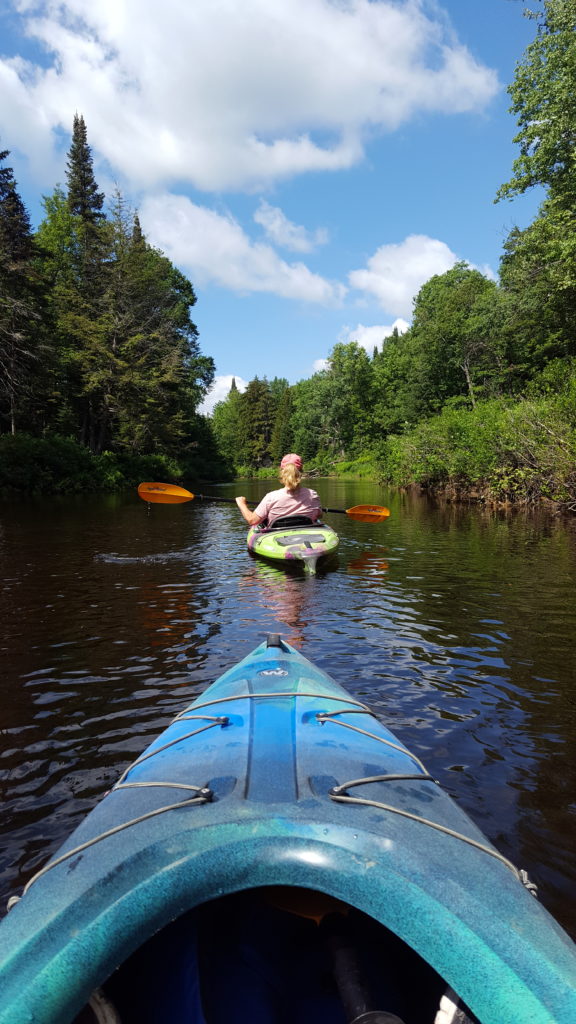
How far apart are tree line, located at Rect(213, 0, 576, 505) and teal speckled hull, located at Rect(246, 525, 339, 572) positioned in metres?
8.73

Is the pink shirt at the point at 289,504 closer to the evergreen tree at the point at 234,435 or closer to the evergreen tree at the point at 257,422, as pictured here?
the evergreen tree at the point at 234,435

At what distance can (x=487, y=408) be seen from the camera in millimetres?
20922

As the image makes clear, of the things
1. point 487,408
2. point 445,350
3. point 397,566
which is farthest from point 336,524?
point 445,350

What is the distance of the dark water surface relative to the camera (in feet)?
9.47

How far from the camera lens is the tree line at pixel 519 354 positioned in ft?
50.5

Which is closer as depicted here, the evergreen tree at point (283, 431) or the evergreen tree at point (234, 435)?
the evergreen tree at point (283, 431)

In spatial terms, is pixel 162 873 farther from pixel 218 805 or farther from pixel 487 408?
pixel 487 408

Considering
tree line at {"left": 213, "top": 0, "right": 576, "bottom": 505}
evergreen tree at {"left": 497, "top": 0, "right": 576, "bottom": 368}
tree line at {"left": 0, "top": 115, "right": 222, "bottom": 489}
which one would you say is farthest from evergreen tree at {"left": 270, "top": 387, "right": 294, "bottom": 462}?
evergreen tree at {"left": 497, "top": 0, "right": 576, "bottom": 368}

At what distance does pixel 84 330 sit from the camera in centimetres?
2958

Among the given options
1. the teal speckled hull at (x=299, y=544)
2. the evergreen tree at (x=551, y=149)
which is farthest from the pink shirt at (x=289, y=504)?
the evergreen tree at (x=551, y=149)

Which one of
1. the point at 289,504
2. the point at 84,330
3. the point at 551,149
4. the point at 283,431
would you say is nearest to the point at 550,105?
the point at 551,149

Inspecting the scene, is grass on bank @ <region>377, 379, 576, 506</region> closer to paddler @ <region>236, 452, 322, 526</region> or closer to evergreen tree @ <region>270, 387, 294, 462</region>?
paddler @ <region>236, 452, 322, 526</region>

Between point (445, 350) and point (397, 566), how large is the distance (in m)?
31.7

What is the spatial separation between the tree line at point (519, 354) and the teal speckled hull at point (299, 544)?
8729 mm
